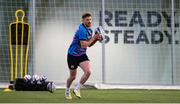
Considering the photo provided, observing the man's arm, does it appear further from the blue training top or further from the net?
the net

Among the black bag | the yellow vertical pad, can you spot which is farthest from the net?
the black bag

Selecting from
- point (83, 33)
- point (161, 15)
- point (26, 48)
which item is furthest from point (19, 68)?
point (83, 33)

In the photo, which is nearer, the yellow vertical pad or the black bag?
the black bag

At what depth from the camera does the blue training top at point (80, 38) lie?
12.4 metres

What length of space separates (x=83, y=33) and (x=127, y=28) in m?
6.37

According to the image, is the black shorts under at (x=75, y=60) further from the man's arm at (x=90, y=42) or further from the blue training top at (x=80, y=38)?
the man's arm at (x=90, y=42)

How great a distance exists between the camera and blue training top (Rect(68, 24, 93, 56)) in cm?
1241

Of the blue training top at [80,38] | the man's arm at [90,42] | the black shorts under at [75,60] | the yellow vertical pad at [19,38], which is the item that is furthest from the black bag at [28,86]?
the man's arm at [90,42]

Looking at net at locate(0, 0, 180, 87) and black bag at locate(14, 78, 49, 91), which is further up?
net at locate(0, 0, 180, 87)

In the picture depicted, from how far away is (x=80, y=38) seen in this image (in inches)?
488

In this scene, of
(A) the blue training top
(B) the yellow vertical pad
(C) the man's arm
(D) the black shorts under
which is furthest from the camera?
(B) the yellow vertical pad

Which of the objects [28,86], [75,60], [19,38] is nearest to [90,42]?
[75,60]

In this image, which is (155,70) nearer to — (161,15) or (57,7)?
(161,15)

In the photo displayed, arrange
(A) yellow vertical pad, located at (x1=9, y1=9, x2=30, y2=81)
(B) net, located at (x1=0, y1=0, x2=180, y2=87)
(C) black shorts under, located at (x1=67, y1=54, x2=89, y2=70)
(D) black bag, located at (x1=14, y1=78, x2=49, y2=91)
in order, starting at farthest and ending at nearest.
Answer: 1. (B) net, located at (x1=0, y1=0, x2=180, y2=87)
2. (A) yellow vertical pad, located at (x1=9, y1=9, x2=30, y2=81)
3. (D) black bag, located at (x1=14, y1=78, x2=49, y2=91)
4. (C) black shorts under, located at (x1=67, y1=54, x2=89, y2=70)
